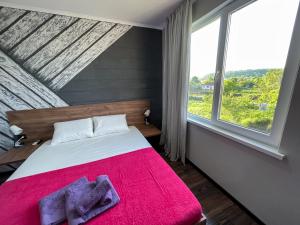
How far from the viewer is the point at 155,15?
2090mm

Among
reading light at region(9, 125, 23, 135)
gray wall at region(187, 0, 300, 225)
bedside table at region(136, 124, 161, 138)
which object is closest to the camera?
gray wall at region(187, 0, 300, 225)

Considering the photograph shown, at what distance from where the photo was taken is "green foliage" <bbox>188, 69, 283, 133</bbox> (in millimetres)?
1159

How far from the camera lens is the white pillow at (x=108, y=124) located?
2115mm

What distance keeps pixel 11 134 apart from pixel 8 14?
167cm

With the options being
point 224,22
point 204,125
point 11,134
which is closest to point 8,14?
point 11,134

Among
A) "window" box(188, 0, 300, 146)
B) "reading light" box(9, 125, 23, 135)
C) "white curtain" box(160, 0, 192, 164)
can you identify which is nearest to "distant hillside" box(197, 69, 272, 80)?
"window" box(188, 0, 300, 146)

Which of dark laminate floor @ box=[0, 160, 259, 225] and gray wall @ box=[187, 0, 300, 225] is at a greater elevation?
gray wall @ box=[187, 0, 300, 225]

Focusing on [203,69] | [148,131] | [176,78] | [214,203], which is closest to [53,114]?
[148,131]

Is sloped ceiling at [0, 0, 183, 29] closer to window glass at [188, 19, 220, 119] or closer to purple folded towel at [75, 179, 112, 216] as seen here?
window glass at [188, 19, 220, 119]

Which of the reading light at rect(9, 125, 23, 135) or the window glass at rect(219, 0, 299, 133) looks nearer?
the window glass at rect(219, 0, 299, 133)

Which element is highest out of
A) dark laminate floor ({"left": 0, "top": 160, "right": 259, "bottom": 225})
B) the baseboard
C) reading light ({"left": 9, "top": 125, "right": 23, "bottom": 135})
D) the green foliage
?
the green foliage

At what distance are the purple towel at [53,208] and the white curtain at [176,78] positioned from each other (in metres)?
1.57

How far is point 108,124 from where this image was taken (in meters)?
2.19

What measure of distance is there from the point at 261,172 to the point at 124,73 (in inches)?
90.6
